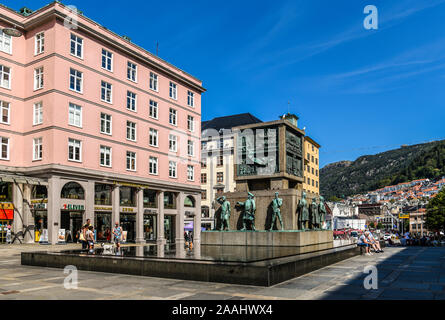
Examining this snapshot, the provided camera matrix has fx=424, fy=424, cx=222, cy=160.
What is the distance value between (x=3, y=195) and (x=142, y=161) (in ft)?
49.5

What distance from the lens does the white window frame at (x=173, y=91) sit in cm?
5375

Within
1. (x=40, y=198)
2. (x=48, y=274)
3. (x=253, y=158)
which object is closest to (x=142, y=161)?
(x=40, y=198)

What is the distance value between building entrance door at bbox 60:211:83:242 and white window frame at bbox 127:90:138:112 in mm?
13459

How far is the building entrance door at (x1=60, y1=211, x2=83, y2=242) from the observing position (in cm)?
3850

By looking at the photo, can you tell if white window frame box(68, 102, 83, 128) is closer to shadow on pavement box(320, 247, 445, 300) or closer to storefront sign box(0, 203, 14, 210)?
storefront sign box(0, 203, 14, 210)

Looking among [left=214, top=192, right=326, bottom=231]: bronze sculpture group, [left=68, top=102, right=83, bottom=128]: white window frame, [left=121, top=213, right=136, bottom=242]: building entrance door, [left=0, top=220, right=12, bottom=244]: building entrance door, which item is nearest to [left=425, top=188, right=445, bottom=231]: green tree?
[left=121, top=213, right=136, bottom=242]: building entrance door

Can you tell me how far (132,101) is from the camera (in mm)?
47406

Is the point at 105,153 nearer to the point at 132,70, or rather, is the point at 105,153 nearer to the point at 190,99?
the point at 132,70

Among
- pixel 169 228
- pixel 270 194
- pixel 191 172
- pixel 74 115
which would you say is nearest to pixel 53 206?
pixel 74 115

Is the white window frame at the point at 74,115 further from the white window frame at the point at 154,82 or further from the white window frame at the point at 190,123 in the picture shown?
the white window frame at the point at 190,123

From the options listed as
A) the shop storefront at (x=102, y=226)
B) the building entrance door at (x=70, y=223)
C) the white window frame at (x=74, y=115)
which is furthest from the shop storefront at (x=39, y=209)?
the white window frame at (x=74, y=115)

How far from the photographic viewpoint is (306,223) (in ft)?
73.1

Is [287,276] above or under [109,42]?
under
